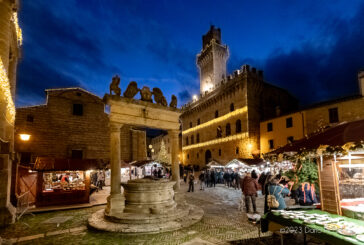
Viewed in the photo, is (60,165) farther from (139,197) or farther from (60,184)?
(139,197)

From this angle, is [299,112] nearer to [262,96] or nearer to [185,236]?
[262,96]

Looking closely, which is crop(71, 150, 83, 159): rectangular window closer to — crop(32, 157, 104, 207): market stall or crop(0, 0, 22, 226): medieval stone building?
crop(32, 157, 104, 207): market stall

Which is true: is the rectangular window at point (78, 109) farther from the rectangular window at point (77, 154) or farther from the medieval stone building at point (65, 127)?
the rectangular window at point (77, 154)

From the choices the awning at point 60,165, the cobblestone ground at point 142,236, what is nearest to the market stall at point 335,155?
the cobblestone ground at point 142,236

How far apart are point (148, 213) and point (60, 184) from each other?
23.6ft

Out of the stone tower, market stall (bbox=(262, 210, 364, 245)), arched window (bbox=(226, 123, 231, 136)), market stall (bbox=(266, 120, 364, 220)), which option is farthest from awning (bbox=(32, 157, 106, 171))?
the stone tower

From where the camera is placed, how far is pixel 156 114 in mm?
9688

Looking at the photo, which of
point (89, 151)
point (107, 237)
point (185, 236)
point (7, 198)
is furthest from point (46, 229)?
point (89, 151)

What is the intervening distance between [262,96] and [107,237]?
84.3 ft

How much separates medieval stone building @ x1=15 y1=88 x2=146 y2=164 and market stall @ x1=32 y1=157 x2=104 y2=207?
29.7 ft

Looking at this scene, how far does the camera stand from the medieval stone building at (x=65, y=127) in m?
19.8

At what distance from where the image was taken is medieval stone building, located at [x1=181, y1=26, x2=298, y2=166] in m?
26.7

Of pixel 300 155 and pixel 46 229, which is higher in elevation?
pixel 300 155

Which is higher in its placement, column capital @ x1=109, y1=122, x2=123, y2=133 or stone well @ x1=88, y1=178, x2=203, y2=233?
column capital @ x1=109, y1=122, x2=123, y2=133
